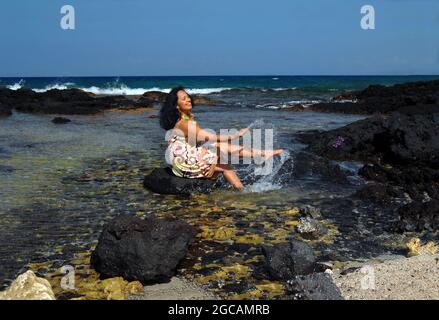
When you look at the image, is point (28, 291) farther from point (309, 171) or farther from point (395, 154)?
point (395, 154)

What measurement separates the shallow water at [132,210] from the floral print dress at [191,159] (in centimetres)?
49

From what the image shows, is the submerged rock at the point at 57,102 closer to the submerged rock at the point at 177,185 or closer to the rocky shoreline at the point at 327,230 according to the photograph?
the rocky shoreline at the point at 327,230

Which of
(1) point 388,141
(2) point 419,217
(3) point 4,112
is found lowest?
(2) point 419,217

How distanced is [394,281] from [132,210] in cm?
451

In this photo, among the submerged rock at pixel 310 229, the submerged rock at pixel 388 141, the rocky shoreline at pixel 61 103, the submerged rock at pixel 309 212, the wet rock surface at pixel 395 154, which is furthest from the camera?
the rocky shoreline at pixel 61 103

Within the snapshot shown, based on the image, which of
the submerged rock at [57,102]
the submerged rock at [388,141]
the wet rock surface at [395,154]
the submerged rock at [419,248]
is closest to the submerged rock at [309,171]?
the wet rock surface at [395,154]

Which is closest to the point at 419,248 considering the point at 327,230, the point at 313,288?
the point at 327,230

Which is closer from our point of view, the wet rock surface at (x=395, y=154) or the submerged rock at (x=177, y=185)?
the wet rock surface at (x=395, y=154)

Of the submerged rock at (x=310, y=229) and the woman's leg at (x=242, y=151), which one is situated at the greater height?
the woman's leg at (x=242, y=151)

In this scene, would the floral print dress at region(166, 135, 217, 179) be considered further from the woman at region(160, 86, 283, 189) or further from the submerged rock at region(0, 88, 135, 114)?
the submerged rock at region(0, 88, 135, 114)

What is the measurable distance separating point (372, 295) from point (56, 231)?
14.5 ft

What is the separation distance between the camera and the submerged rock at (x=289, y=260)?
5.15m

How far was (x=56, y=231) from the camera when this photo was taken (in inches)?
267

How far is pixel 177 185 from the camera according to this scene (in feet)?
28.9
